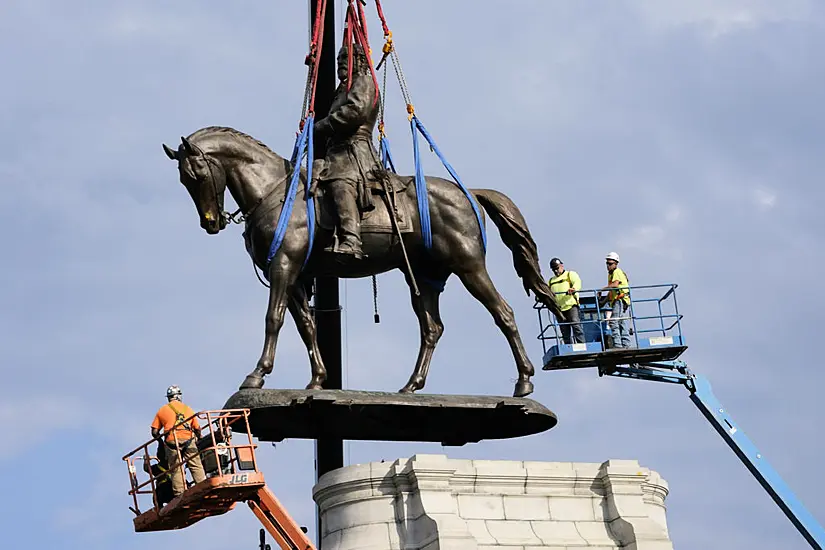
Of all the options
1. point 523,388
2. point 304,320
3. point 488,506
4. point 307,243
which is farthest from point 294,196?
point 488,506

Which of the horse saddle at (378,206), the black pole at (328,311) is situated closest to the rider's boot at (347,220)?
the horse saddle at (378,206)

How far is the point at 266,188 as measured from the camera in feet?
82.2

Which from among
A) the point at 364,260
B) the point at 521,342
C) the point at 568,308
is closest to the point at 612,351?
the point at 568,308

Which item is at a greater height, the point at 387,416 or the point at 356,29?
the point at 356,29

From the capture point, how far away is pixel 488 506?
77.9ft

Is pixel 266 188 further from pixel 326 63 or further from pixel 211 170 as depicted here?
pixel 326 63

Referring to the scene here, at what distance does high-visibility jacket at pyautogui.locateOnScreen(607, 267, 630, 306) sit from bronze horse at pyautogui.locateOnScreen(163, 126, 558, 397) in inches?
93.6

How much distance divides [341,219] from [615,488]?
595cm

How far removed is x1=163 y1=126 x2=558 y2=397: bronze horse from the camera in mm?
24547

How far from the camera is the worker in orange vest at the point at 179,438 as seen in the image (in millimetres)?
22656

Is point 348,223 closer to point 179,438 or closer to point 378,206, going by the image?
point 378,206

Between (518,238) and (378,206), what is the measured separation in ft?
8.71

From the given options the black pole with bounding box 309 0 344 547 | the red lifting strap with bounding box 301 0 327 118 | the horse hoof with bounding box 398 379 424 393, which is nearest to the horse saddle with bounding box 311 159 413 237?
the red lifting strap with bounding box 301 0 327 118

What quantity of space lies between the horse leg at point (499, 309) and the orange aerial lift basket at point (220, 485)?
15.2 ft
